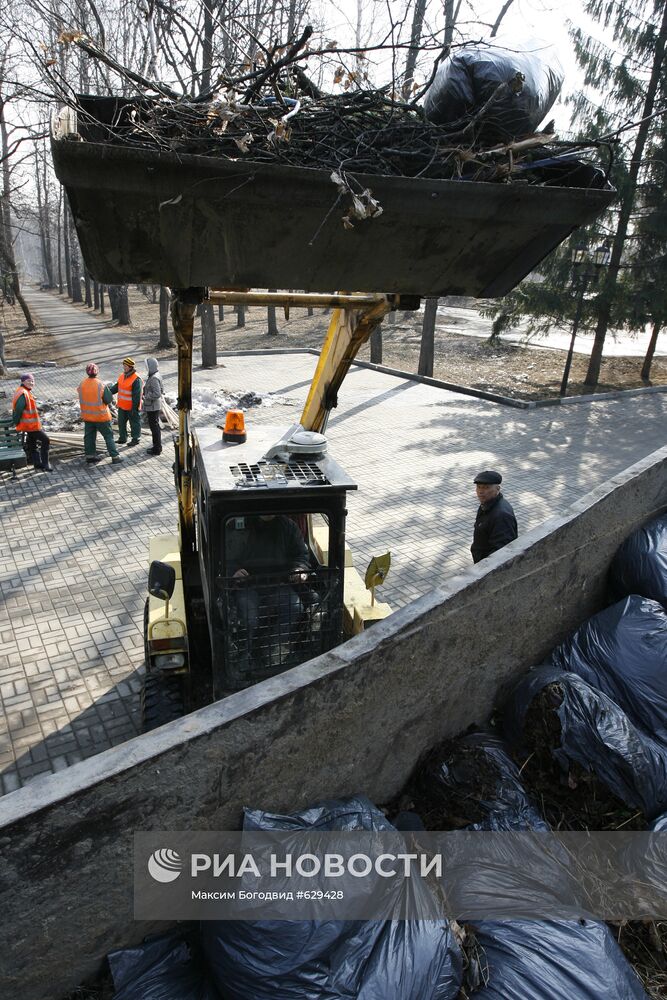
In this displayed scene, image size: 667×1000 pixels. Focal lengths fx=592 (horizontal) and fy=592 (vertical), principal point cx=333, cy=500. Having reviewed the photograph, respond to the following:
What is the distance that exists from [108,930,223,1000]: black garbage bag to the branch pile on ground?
9.90ft

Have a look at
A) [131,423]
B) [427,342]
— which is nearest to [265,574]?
[131,423]

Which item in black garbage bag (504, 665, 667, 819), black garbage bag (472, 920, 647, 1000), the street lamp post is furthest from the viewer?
the street lamp post

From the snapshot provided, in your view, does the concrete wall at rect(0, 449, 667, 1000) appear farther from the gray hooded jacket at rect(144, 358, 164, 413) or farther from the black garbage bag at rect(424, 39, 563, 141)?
the gray hooded jacket at rect(144, 358, 164, 413)

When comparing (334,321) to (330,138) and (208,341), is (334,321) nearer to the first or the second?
(330,138)

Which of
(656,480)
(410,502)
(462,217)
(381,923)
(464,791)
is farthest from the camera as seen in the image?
(410,502)

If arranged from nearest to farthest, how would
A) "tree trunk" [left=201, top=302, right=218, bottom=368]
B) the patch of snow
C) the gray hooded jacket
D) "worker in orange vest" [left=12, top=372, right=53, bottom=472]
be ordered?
"worker in orange vest" [left=12, top=372, right=53, bottom=472]
the gray hooded jacket
the patch of snow
"tree trunk" [left=201, top=302, right=218, bottom=368]

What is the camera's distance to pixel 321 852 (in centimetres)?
234

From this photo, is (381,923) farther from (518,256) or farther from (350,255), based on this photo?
(518,256)

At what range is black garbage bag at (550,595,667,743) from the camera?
11.1 ft

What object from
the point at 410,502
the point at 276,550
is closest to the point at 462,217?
the point at 276,550

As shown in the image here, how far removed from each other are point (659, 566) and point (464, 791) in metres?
2.27

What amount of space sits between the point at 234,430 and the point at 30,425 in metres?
5.86

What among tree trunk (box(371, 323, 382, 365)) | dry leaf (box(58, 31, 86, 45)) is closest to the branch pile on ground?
dry leaf (box(58, 31, 86, 45))

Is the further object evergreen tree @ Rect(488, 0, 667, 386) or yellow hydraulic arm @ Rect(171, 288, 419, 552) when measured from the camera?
evergreen tree @ Rect(488, 0, 667, 386)
